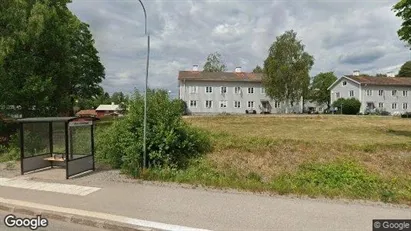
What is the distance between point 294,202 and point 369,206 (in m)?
1.42

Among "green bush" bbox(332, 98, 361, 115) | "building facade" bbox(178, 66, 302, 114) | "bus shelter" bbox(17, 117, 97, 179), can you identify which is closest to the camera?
"bus shelter" bbox(17, 117, 97, 179)

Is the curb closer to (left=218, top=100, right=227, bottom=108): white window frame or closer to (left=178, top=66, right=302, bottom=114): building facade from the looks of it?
(left=178, top=66, right=302, bottom=114): building facade

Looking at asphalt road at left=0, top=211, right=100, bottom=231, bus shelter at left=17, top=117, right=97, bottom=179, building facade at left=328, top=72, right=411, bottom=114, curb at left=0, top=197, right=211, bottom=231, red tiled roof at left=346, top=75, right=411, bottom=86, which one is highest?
red tiled roof at left=346, top=75, right=411, bottom=86

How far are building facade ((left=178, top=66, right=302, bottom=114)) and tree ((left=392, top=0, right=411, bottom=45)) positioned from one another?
38.5 meters

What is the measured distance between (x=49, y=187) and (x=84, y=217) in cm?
272

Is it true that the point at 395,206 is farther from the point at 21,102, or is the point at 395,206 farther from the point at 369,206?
the point at 21,102

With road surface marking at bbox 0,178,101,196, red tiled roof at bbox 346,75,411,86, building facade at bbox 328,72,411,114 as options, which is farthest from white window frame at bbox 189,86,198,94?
road surface marking at bbox 0,178,101,196

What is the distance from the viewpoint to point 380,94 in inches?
2360

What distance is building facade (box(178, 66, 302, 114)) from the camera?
5769 centimetres

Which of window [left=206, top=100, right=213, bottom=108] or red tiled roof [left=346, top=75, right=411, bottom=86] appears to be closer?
window [left=206, top=100, right=213, bottom=108]

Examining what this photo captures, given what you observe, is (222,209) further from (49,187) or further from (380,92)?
(380,92)

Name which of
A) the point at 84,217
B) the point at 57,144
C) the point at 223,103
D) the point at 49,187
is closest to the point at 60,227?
the point at 84,217

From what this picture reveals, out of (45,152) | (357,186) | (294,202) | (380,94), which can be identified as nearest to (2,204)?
(45,152)

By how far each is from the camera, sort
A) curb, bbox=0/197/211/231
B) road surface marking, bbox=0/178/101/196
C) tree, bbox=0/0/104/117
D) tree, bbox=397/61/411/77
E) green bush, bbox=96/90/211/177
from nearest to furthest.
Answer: curb, bbox=0/197/211/231 < road surface marking, bbox=0/178/101/196 < green bush, bbox=96/90/211/177 < tree, bbox=0/0/104/117 < tree, bbox=397/61/411/77
